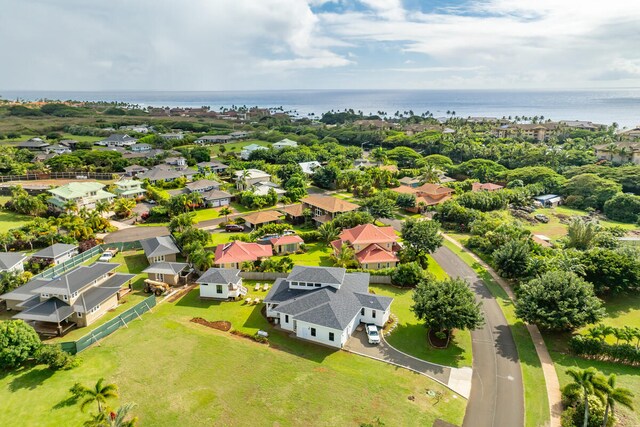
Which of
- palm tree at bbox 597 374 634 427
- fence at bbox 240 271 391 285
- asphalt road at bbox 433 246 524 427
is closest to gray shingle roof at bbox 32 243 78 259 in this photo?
fence at bbox 240 271 391 285

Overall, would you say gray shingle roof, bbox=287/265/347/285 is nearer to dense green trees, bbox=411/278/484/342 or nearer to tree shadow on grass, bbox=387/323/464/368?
tree shadow on grass, bbox=387/323/464/368

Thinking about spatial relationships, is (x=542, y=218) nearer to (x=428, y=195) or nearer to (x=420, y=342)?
(x=428, y=195)

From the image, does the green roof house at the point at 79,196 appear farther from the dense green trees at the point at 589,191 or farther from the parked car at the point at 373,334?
the dense green trees at the point at 589,191

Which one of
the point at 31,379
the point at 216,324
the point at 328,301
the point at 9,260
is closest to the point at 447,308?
the point at 328,301

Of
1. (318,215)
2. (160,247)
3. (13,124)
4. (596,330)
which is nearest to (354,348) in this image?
(596,330)

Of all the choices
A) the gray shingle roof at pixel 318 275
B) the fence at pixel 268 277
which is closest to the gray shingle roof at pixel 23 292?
the fence at pixel 268 277

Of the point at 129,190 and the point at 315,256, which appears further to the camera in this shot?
the point at 129,190
